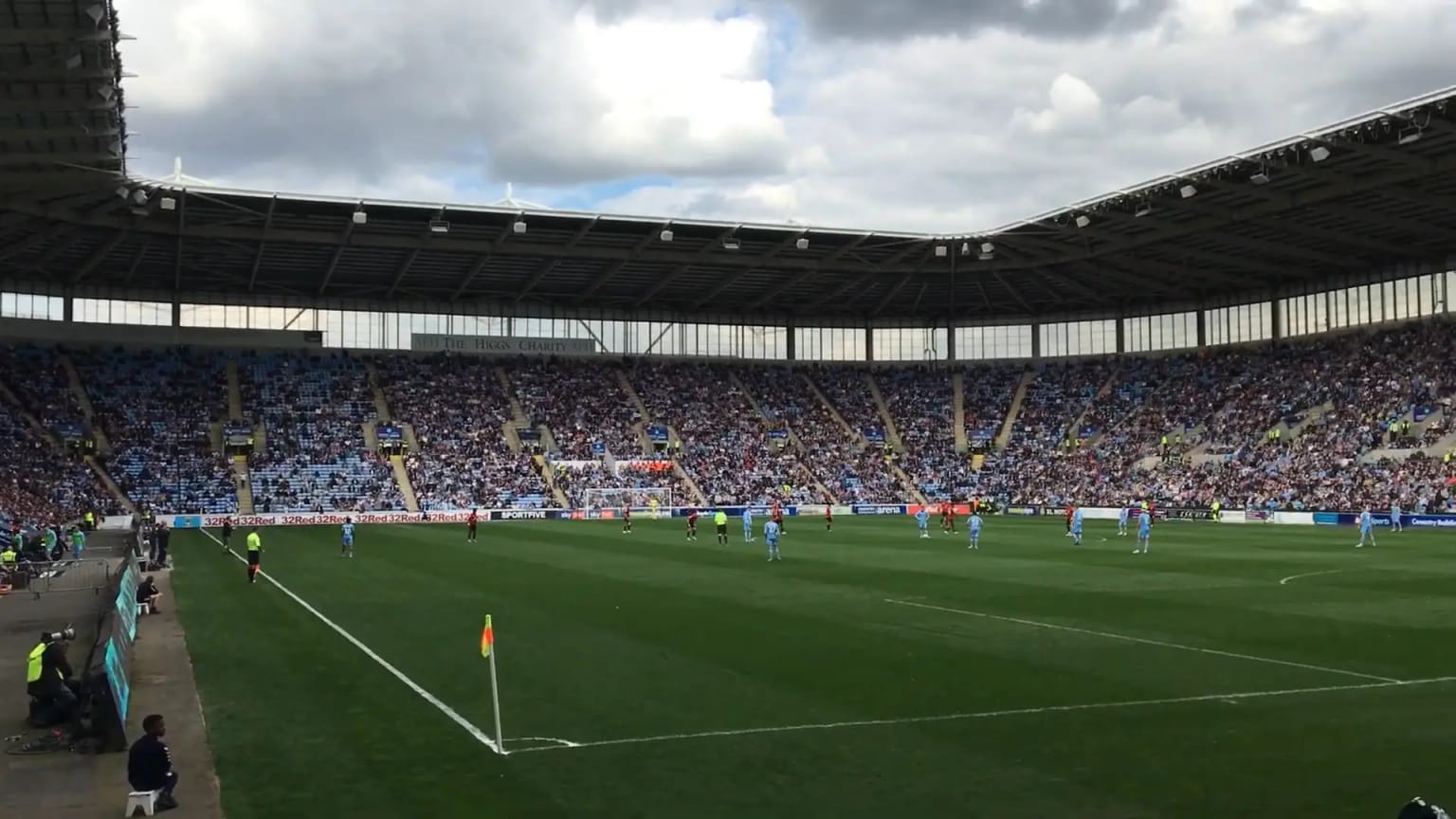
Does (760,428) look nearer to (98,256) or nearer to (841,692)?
(98,256)

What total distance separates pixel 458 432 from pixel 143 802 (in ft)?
228

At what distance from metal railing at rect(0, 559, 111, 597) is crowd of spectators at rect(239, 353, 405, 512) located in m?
30.7

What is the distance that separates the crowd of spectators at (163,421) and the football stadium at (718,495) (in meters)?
0.28

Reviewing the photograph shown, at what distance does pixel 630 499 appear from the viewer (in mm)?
76938

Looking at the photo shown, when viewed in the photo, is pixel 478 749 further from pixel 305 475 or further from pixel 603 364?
pixel 603 364

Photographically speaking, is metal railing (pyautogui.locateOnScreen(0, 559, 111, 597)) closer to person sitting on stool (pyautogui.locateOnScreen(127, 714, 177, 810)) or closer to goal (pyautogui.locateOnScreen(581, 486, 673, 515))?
person sitting on stool (pyautogui.locateOnScreen(127, 714, 177, 810))

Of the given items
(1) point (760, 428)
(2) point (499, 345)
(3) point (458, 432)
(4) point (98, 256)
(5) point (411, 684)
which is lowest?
(5) point (411, 684)

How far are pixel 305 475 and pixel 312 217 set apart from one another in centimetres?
1843

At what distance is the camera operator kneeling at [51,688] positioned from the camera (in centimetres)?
1559

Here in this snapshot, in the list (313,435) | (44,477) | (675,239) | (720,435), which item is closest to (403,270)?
(313,435)

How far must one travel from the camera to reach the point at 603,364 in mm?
89188

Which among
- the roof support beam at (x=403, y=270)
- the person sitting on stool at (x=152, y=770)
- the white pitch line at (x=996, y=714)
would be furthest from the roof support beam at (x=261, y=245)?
the person sitting on stool at (x=152, y=770)

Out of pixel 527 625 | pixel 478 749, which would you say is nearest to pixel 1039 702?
pixel 478 749

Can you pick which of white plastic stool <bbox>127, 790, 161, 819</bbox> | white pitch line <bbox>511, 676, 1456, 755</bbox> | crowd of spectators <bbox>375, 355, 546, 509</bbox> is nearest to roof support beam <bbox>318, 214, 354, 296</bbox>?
crowd of spectators <bbox>375, 355, 546, 509</bbox>
